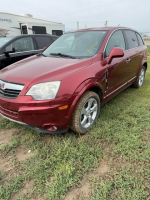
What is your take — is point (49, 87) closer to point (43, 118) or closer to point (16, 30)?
point (43, 118)

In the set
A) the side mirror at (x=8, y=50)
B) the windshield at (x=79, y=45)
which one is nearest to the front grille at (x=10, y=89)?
the windshield at (x=79, y=45)

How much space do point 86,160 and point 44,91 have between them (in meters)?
1.01

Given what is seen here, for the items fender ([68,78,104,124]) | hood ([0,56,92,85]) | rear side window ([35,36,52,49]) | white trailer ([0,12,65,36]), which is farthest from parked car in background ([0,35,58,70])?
white trailer ([0,12,65,36])

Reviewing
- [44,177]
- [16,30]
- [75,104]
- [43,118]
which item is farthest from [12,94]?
[16,30]

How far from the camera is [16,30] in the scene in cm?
1142

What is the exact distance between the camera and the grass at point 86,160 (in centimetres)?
154

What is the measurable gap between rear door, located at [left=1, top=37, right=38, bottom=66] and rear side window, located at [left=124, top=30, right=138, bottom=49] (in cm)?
299

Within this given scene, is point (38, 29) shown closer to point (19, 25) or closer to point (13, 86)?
point (19, 25)

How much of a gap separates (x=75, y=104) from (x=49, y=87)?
42 centimetres

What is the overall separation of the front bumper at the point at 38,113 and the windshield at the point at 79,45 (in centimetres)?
109

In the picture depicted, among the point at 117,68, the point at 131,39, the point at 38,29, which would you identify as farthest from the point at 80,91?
the point at 38,29

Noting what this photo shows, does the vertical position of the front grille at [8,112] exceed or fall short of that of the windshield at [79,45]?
it falls short

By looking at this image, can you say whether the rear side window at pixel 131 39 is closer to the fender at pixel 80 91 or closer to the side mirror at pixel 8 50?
the fender at pixel 80 91

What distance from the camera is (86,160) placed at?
6.10 feet
